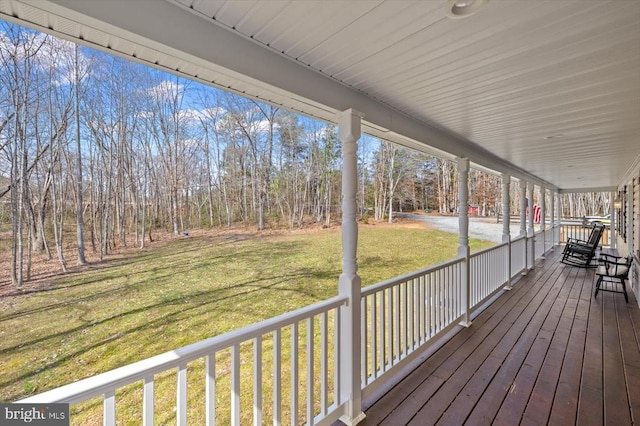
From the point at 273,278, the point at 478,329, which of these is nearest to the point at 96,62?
the point at 273,278

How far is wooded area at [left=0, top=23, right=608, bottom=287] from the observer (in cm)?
441

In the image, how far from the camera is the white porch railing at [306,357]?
3.50 ft

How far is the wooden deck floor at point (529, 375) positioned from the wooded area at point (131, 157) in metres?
2.68

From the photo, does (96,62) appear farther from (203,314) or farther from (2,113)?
(203,314)

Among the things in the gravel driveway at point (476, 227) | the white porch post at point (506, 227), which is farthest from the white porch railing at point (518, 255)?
the gravel driveway at point (476, 227)

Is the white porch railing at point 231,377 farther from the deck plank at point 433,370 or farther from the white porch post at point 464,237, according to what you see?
the white porch post at point 464,237

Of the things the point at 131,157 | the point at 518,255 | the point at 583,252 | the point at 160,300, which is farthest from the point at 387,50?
the point at 583,252

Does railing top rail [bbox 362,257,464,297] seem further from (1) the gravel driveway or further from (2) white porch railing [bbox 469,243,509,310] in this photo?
(1) the gravel driveway

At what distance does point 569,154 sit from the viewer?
440 centimetres

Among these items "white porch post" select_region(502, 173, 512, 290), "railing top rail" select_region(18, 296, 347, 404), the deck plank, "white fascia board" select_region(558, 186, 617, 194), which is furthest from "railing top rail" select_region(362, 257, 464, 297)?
"white fascia board" select_region(558, 186, 617, 194)

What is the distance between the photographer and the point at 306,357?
6.55ft

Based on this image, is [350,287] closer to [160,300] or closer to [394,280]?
[394,280]

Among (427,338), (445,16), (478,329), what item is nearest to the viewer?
(445,16)

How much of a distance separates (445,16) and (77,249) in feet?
23.9
